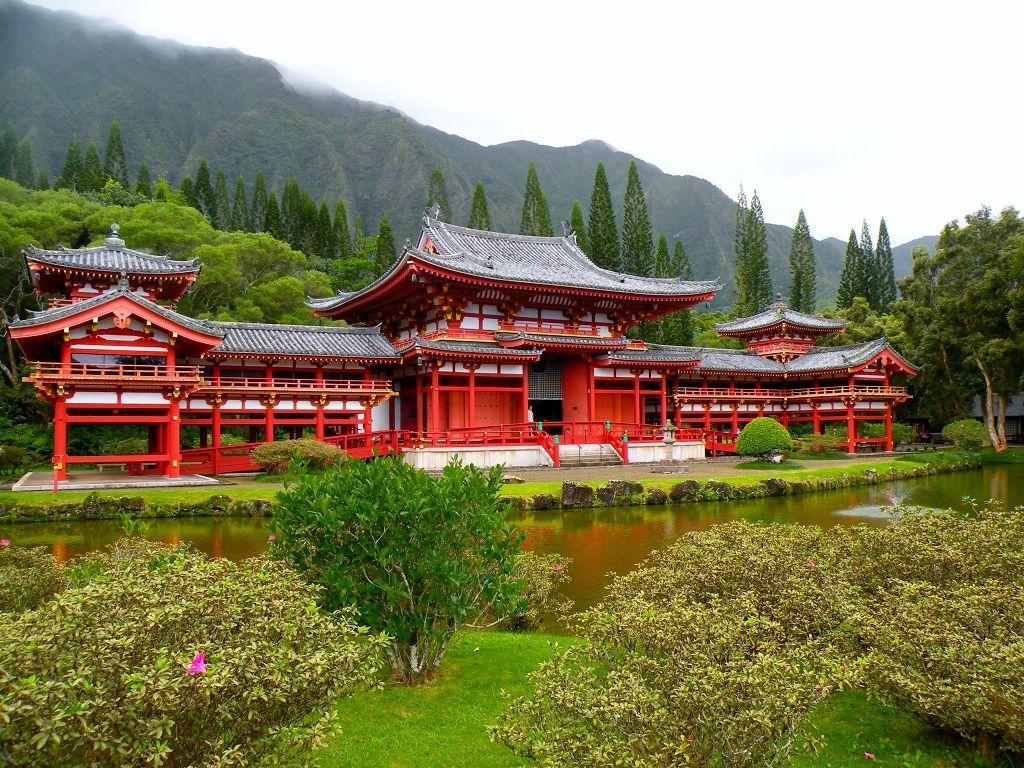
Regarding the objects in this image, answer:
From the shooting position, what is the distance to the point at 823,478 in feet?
78.8

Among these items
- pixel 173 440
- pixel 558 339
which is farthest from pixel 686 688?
pixel 558 339

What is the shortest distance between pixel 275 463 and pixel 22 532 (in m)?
7.75

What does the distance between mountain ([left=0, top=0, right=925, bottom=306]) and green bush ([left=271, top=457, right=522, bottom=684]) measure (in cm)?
10422

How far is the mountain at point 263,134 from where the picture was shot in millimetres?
110419

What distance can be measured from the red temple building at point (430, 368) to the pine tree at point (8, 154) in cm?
5427

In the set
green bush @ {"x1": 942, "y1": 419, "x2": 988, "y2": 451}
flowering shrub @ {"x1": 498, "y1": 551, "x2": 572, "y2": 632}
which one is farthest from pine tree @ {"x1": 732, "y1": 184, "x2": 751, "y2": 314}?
flowering shrub @ {"x1": 498, "y1": 551, "x2": 572, "y2": 632}

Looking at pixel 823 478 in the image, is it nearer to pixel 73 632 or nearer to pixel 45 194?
pixel 73 632

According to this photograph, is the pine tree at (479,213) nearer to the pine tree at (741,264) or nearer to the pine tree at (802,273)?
the pine tree at (741,264)

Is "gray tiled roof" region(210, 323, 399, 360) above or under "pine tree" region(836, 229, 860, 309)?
under

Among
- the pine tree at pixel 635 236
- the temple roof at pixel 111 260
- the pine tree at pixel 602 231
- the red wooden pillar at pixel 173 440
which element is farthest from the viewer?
the pine tree at pixel 635 236

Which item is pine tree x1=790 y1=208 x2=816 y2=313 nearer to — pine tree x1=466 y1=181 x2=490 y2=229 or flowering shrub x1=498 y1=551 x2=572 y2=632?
pine tree x1=466 y1=181 x2=490 y2=229

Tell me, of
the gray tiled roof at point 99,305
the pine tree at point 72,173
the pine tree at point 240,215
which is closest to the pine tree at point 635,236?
the pine tree at point 240,215

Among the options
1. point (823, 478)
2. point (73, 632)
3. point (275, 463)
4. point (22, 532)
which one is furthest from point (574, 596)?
point (823, 478)

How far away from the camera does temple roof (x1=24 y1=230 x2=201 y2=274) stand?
74.8ft
